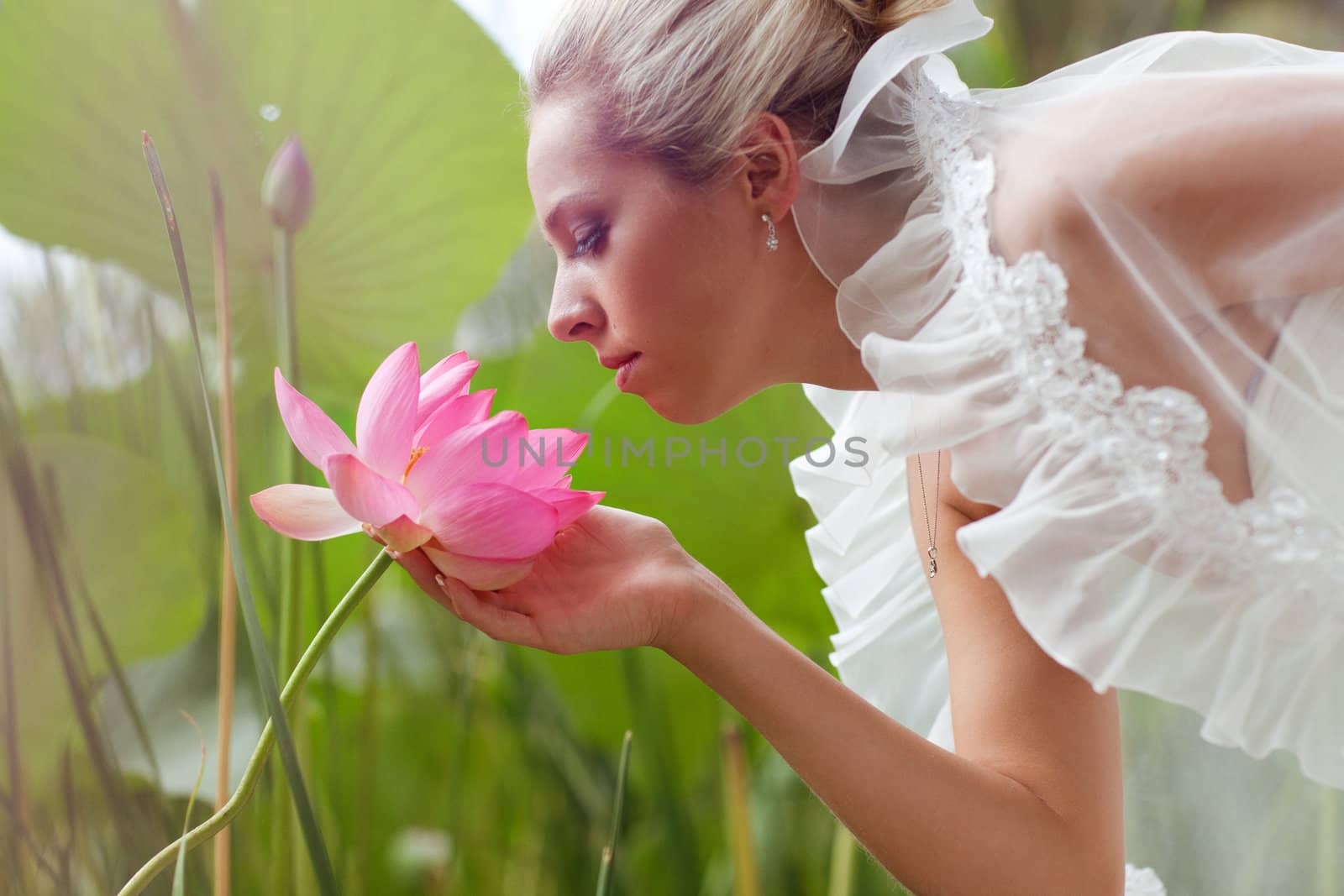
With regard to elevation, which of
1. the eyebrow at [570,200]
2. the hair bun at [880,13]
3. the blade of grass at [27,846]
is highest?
the hair bun at [880,13]

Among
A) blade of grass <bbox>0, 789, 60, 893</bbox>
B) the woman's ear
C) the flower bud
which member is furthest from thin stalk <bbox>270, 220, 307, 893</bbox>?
the woman's ear

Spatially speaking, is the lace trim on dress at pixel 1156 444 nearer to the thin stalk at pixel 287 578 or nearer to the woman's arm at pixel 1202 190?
the woman's arm at pixel 1202 190

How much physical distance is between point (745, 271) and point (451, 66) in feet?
0.87

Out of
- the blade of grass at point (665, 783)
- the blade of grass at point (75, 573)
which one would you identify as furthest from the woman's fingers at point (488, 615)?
the blade of grass at point (665, 783)

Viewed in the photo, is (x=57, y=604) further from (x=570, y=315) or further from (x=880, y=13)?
(x=880, y=13)

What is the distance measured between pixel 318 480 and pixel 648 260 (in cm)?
35

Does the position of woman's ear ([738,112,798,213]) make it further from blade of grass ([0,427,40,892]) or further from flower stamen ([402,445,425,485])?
blade of grass ([0,427,40,892])

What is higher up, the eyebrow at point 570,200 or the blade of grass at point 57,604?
the eyebrow at point 570,200

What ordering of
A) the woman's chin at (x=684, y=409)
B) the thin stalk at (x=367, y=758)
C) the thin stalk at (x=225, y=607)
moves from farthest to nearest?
the thin stalk at (x=367, y=758) → the woman's chin at (x=684, y=409) → the thin stalk at (x=225, y=607)

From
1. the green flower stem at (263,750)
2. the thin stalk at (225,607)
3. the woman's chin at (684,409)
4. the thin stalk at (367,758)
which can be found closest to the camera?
the green flower stem at (263,750)

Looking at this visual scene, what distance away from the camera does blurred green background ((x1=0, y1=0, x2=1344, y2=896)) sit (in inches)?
20.9

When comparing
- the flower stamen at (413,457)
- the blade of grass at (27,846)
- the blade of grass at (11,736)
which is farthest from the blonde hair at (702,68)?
the blade of grass at (27,846)

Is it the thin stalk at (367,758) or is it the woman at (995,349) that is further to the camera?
the thin stalk at (367,758)

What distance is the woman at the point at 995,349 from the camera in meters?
0.38
